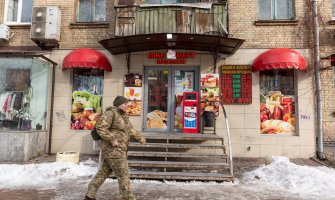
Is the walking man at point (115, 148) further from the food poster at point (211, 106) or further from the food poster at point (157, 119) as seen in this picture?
the food poster at point (211, 106)

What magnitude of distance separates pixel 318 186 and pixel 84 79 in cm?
761

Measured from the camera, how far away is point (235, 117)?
339 inches

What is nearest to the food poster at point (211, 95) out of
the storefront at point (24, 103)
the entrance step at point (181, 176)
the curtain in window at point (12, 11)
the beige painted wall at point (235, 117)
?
the beige painted wall at point (235, 117)

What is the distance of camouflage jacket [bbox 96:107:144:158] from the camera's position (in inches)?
159

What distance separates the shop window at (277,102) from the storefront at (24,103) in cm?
725

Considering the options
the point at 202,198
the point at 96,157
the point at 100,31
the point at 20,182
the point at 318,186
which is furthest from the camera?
the point at 100,31

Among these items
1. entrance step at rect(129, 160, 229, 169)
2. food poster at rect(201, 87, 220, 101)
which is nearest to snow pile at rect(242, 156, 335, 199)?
entrance step at rect(129, 160, 229, 169)

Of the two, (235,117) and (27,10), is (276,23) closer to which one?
(235,117)

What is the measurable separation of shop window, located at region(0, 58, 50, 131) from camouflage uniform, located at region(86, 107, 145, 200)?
515 centimetres

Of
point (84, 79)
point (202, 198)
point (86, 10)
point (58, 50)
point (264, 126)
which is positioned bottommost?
point (202, 198)

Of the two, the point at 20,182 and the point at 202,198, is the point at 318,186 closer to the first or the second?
the point at 202,198

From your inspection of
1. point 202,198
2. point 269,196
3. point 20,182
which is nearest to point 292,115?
point 269,196

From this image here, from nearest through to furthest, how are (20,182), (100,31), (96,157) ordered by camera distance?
1. (20,182)
2. (96,157)
3. (100,31)

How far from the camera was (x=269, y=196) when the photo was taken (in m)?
4.98
